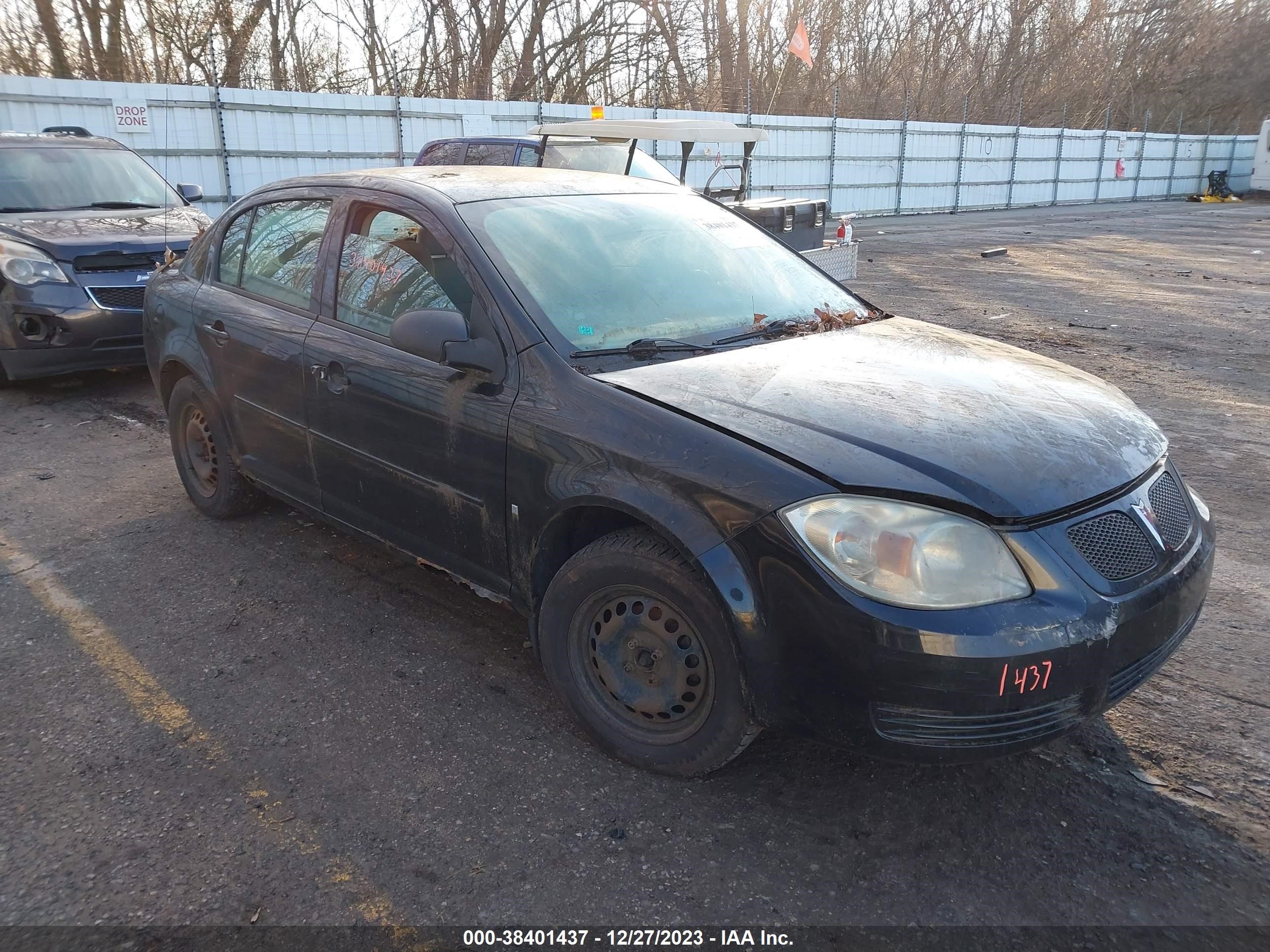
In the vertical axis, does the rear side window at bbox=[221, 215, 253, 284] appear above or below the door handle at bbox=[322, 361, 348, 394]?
above

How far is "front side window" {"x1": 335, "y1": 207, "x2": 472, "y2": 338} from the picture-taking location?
10.8 ft

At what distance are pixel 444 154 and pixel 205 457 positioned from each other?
7.00 meters

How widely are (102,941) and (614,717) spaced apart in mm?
1373

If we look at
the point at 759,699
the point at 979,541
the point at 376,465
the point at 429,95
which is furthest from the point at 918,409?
the point at 429,95

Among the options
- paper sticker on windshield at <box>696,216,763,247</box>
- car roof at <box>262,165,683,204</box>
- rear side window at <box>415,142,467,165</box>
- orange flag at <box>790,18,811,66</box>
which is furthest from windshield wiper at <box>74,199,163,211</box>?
orange flag at <box>790,18,811,66</box>

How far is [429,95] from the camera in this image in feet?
78.3

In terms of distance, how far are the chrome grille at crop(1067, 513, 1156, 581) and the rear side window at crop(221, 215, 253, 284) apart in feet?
12.0

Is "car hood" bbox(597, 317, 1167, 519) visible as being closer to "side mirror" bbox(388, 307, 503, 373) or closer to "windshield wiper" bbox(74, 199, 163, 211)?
"side mirror" bbox(388, 307, 503, 373)

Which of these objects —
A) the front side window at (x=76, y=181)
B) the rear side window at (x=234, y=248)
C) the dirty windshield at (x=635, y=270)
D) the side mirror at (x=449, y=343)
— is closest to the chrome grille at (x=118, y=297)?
the front side window at (x=76, y=181)

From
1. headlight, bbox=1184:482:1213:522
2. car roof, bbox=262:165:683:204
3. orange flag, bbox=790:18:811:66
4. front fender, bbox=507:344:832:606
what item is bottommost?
headlight, bbox=1184:482:1213:522

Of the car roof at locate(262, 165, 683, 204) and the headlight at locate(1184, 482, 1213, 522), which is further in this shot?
the car roof at locate(262, 165, 683, 204)

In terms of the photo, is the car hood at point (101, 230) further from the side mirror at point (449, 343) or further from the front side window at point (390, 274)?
the side mirror at point (449, 343)

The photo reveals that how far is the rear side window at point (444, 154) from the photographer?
10.6 meters

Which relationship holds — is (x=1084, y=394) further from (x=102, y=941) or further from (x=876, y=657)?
(x=102, y=941)
